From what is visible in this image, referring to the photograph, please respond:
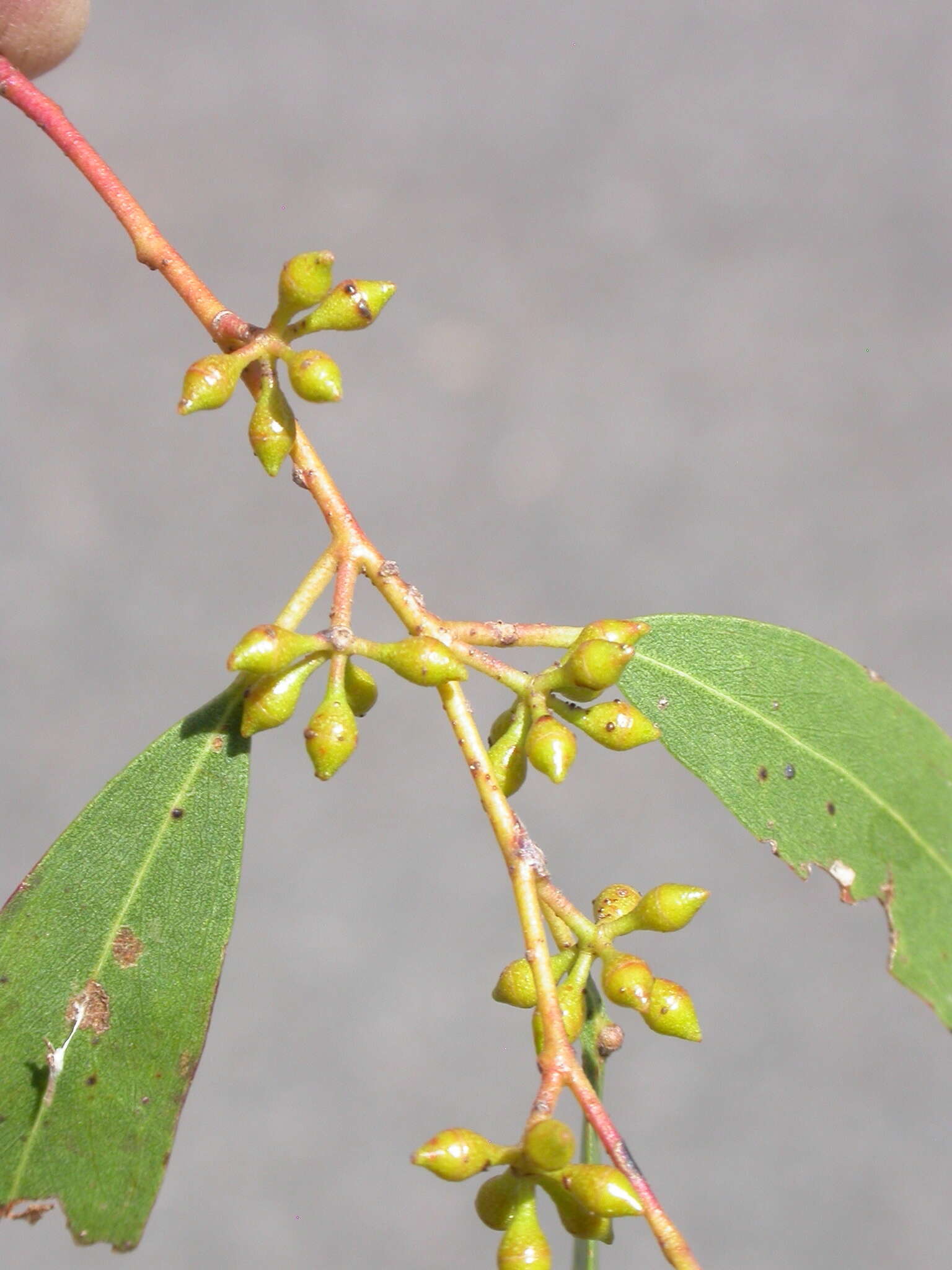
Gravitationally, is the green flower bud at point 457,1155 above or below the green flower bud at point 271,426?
below

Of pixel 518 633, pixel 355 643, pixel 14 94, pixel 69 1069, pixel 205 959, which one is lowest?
pixel 69 1069

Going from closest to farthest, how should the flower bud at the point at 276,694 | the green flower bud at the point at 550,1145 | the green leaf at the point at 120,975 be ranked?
1. the green flower bud at the point at 550,1145
2. the flower bud at the point at 276,694
3. the green leaf at the point at 120,975

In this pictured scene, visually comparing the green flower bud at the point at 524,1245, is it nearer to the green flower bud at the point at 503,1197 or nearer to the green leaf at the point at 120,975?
the green flower bud at the point at 503,1197

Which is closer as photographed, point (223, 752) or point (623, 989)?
point (623, 989)

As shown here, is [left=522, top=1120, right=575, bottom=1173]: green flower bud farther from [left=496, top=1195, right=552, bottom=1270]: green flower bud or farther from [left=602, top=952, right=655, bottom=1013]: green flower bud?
[left=602, top=952, right=655, bottom=1013]: green flower bud

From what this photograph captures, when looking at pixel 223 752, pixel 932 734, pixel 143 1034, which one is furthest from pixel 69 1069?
pixel 932 734

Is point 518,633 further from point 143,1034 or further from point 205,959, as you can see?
point 143,1034

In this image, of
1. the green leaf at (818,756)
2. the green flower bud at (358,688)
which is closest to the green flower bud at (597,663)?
the green flower bud at (358,688)

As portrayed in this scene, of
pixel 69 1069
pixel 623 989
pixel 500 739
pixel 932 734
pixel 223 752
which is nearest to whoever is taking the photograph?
pixel 623 989

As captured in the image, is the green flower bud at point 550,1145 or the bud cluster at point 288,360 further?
the bud cluster at point 288,360
